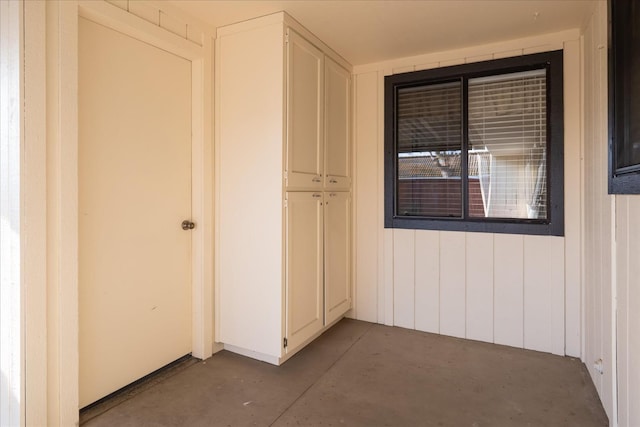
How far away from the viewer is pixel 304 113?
8.51ft

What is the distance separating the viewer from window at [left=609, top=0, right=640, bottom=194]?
1339mm

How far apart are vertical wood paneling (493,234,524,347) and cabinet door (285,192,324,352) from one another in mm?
1354

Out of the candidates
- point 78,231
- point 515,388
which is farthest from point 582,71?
point 78,231

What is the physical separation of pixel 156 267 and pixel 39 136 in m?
0.98

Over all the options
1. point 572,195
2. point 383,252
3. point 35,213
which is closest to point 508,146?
point 572,195

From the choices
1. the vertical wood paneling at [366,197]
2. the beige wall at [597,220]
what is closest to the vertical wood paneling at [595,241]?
the beige wall at [597,220]

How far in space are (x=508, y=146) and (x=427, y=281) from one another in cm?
124

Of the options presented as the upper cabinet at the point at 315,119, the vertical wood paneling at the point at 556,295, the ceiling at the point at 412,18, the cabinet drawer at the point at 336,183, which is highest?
the ceiling at the point at 412,18

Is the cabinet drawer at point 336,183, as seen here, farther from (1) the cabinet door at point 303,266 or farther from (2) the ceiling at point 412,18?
(2) the ceiling at point 412,18

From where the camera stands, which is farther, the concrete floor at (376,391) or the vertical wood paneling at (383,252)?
the vertical wood paneling at (383,252)

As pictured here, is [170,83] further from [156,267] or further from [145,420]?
[145,420]

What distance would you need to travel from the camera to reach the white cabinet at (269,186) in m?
2.40

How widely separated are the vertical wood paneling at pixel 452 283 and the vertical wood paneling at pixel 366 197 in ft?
1.88

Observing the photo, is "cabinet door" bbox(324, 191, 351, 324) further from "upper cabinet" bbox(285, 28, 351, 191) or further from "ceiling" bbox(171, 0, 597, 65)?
"ceiling" bbox(171, 0, 597, 65)
